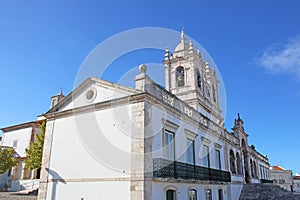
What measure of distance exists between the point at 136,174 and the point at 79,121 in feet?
12.6

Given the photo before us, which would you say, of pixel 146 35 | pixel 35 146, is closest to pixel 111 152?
pixel 146 35

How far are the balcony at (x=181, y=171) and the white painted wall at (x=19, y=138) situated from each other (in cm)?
1878

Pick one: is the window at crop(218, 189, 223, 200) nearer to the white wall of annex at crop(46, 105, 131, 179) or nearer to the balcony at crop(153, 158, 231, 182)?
the balcony at crop(153, 158, 231, 182)

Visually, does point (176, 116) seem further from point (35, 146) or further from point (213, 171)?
point (35, 146)

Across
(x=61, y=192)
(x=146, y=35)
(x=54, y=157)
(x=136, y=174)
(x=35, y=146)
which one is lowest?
(x=61, y=192)

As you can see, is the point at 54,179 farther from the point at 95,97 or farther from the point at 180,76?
the point at 180,76

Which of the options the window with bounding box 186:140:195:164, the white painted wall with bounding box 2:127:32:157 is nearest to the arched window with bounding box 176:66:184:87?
the window with bounding box 186:140:195:164

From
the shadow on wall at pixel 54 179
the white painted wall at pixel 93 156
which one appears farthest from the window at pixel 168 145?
the shadow on wall at pixel 54 179

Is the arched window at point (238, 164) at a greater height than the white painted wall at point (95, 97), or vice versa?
the white painted wall at point (95, 97)

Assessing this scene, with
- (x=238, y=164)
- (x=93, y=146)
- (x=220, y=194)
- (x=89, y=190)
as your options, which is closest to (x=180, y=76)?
(x=238, y=164)

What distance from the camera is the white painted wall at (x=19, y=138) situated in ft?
82.5

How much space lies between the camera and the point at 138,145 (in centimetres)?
894

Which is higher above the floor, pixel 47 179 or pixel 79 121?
pixel 79 121

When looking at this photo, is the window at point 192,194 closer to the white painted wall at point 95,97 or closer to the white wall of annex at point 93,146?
the white wall of annex at point 93,146
